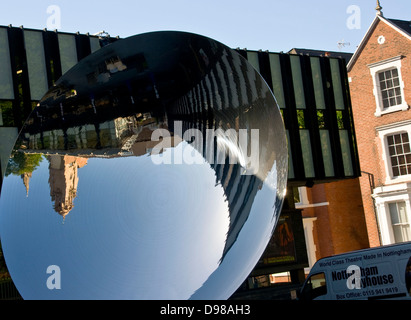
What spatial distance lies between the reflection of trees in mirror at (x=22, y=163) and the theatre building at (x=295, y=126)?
1401 centimetres

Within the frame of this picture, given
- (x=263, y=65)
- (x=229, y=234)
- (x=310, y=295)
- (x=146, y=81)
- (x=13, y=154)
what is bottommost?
(x=310, y=295)

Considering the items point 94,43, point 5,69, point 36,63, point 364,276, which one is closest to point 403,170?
point 94,43

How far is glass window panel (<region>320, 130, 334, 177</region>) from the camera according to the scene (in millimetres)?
30625

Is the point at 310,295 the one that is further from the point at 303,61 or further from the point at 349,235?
the point at 349,235

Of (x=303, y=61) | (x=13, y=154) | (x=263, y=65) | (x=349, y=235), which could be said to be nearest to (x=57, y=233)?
(x=13, y=154)

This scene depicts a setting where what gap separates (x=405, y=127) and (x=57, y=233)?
29966 mm

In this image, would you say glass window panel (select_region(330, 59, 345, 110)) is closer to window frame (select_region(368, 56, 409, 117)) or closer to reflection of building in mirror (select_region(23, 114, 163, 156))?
window frame (select_region(368, 56, 409, 117))

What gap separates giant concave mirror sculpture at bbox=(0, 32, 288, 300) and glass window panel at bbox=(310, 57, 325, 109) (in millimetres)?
24087

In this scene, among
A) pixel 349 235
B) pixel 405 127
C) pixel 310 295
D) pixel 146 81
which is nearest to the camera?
pixel 146 81

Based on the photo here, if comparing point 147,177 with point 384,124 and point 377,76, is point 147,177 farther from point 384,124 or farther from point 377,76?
point 377,76

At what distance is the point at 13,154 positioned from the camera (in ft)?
23.3

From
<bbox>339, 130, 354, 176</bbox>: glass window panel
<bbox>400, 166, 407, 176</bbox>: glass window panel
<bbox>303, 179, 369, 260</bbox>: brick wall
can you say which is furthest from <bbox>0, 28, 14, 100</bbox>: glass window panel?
<bbox>303, 179, 369, 260</bbox>: brick wall

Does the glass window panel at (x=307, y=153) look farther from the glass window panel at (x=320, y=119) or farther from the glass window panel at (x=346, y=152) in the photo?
the glass window panel at (x=346, y=152)

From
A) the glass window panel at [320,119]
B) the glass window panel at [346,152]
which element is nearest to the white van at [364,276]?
the glass window panel at [320,119]
